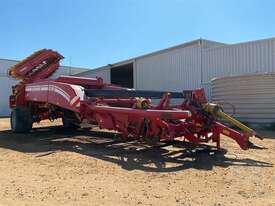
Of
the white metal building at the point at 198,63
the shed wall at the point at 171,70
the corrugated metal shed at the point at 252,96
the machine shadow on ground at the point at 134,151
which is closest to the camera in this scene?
the machine shadow on ground at the point at 134,151

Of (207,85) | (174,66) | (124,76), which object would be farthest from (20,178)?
(124,76)

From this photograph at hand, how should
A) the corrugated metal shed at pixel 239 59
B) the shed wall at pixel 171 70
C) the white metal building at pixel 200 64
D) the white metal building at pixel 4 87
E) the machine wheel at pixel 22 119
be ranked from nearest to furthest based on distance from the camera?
1. the machine wheel at pixel 22 119
2. the corrugated metal shed at pixel 239 59
3. the white metal building at pixel 200 64
4. the shed wall at pixel 171 70
5. the white metal building at pixel 4 87

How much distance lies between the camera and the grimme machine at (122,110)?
836 centimetres

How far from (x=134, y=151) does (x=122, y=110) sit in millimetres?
922

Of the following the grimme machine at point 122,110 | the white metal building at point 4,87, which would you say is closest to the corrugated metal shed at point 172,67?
the grimme machine at point 122,110

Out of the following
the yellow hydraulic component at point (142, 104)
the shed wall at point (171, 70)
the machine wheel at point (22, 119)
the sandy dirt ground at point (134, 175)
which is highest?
the shed wall at point (171, 70)

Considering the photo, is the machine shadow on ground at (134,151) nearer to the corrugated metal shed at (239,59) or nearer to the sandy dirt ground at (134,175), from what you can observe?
the sandy dirt ground at (134,175)

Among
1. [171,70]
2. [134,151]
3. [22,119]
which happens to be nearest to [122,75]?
[171,70]

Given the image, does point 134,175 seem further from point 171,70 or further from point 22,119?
point 171,70

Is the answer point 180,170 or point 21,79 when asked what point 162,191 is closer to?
point 180,170

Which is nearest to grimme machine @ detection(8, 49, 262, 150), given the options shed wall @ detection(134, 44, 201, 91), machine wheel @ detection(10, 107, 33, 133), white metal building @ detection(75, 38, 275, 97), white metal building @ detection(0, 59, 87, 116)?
machine wheel @ detection(10, 107, 33, 133)

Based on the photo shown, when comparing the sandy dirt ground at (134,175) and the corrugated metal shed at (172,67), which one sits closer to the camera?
the sandy dirt ground at (134,175)

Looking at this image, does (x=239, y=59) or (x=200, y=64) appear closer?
(x=239, y=59)

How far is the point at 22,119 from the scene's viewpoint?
1367 centimetres
